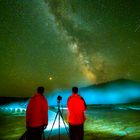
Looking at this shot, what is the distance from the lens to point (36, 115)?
5.64 meters

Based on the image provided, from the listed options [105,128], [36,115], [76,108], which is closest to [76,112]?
[76,108]

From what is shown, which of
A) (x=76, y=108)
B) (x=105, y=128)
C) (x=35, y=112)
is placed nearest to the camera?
(x=35, y=112)

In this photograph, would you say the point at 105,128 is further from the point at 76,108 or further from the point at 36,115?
the point at 36,115

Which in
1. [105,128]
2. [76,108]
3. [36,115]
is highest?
[76,108]

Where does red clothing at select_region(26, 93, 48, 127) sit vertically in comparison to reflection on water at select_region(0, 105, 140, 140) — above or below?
above

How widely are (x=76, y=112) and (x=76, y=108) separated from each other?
107 mm

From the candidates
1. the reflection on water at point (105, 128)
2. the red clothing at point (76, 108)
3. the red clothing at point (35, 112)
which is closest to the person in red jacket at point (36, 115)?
the red clothing at point (35, 112)

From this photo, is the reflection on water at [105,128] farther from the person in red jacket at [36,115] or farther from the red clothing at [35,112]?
the red clothing at [35,112]

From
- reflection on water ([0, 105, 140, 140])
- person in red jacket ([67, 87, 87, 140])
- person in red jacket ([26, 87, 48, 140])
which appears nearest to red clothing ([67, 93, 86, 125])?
person in red jacket ([67, 87, 87, 140])

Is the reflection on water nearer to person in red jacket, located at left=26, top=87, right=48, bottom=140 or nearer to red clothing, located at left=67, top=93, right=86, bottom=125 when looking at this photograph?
red clothing, located at left=67, top=93, right=86, bottom=125

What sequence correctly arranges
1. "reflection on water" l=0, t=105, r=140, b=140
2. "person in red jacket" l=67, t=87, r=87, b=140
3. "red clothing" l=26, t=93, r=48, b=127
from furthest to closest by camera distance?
"reflection on water" l=0, t=105, r=140, b=140 → "person in red jacket" l=67, t=87, r=87, b=140 → "red clothing" l=26, t=93, r=48, b=127

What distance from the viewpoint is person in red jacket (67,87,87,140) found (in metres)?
6.38

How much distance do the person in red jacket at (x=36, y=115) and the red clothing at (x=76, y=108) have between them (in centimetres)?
90

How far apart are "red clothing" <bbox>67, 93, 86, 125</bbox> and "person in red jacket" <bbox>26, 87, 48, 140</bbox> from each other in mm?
902
